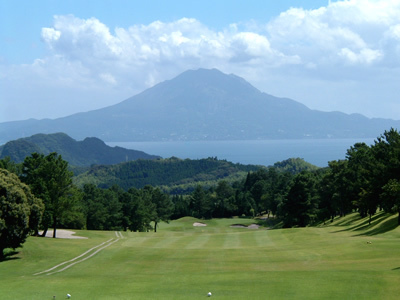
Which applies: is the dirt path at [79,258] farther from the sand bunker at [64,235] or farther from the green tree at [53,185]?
the sand bunker at [64,235]

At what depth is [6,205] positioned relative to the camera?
35.5 meters

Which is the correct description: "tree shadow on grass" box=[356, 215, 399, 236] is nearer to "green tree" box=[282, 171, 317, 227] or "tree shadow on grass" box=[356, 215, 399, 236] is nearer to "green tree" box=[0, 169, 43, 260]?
"green tree" box=[282, 171, 317, 227]

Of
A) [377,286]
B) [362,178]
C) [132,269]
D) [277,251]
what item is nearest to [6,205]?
[132,269]

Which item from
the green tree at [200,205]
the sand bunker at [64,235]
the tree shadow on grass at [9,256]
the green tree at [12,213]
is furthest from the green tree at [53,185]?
the green tree at [200,205]

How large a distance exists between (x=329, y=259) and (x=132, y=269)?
13200 millimetres

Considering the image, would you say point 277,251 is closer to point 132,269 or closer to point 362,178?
point 132,269

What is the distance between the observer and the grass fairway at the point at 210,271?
73.9 feet

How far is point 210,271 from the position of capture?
96.7 feet

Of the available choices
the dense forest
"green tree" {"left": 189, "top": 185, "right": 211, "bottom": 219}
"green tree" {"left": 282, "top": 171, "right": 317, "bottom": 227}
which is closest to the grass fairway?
the dense forest

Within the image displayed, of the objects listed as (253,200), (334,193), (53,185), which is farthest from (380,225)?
(253,200)

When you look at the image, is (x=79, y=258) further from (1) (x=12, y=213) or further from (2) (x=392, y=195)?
(2) (x=392, y=195)

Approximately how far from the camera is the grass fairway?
73.9 feet

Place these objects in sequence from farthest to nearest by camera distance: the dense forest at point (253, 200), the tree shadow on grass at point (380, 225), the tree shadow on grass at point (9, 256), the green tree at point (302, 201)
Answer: the green tree at point (302, 201) → the dense forest at point (253, 200) → the tree shadow on grass at point (380, 225) → the tree shadow on grass at point (9, 256)

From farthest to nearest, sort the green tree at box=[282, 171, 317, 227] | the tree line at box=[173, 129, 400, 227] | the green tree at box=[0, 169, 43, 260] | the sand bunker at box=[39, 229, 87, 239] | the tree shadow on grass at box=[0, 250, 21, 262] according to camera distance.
→ the green tree at box=[282, 171, 317, 227] → the sand bunker at box=[39, 229, 87, 239] → the tree line at box=[173, 129, 400, 227] → the tree shadow on grass at box=[0, 250, 21, 262] → the green tree at box=[0, 169, 43, 260]
